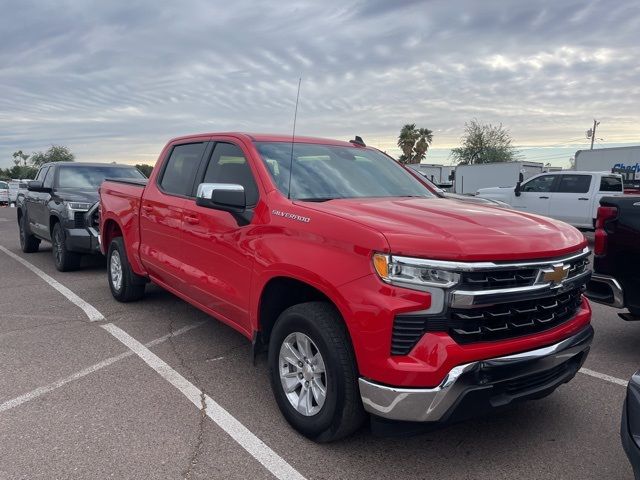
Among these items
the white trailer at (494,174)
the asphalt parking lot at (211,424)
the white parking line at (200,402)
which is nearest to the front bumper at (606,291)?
the asphalt parking lot at (211,424)

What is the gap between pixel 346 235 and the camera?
2.94 m

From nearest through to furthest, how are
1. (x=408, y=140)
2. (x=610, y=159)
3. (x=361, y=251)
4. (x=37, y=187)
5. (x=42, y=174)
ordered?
(x=361, y=251) → (x=37, y=187) → (x=42, y=174) → (x=610, y=159) → (x=408, y=140)

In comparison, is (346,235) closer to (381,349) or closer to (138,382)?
(381,349)

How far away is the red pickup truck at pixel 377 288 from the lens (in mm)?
2686

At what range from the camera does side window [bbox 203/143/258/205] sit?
3.93m

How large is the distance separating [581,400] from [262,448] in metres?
2.35

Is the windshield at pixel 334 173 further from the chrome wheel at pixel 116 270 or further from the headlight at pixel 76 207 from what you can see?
the headlight at pixel 76 207

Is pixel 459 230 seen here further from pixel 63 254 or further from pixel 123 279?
pixel 63 254

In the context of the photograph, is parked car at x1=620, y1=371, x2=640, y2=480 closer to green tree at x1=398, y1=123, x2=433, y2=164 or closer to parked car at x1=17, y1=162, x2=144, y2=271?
parked car at x1=17, y1=162, x2=144, y2=271

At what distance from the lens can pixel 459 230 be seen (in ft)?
9.44

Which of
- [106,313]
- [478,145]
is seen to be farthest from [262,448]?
[478,145]

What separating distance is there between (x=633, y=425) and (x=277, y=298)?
2.12 meters

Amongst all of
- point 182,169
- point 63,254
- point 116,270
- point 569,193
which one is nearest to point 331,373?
point 182,169

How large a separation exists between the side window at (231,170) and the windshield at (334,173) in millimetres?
170
